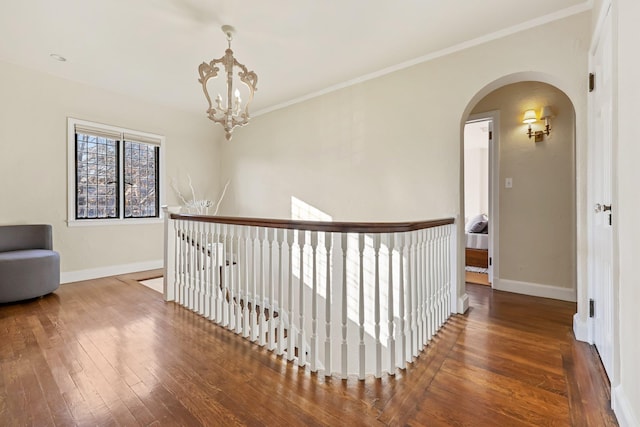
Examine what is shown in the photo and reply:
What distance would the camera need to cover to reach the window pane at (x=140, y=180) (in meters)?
4.48

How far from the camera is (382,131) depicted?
3.36 meters

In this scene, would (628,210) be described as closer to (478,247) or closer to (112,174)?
(478,247)

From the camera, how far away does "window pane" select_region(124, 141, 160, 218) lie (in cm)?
448

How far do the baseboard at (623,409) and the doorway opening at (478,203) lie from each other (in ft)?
7.72

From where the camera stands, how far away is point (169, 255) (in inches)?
120

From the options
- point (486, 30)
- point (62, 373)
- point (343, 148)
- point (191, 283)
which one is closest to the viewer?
point (62, 373)

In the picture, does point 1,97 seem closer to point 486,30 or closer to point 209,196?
point 209,196

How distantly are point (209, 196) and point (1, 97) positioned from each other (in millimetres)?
2852

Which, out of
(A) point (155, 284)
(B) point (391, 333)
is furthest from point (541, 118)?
(A) point (155, 284)

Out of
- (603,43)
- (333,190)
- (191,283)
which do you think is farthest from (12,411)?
(603,43)

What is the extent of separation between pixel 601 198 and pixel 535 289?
1.71 meters

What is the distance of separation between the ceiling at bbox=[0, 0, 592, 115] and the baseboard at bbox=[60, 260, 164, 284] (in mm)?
2560

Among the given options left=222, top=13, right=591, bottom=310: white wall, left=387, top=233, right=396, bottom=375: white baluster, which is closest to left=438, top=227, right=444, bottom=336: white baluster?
left=222, top=13, right=591, bottom=310: white wall

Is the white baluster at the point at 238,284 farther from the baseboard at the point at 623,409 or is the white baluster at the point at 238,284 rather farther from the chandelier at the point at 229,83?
the baseboard at the point at 623,409
